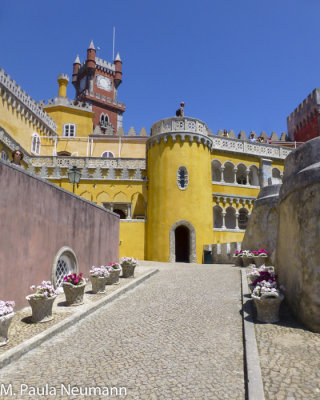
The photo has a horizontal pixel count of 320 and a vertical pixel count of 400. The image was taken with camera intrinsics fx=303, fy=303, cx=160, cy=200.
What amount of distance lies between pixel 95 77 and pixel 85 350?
176 ft

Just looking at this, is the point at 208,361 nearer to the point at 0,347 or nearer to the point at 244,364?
the point at 244,364

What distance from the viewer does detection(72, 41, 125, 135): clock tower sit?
165 feet

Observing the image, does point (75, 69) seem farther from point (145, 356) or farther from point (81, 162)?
point (145, 356)

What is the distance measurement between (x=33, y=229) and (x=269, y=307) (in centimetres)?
638

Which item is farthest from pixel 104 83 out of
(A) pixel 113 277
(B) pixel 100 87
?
(A) pixel 113 277

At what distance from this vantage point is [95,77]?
172ft

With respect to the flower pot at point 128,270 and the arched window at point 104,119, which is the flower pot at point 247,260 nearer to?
the flower pot at point 128,270

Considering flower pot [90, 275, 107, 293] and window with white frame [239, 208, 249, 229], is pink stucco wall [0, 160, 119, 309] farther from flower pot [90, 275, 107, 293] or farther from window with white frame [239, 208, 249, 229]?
window with white frame [239, 208, 249, 229]

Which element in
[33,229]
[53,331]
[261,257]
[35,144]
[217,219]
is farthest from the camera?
[35,144]

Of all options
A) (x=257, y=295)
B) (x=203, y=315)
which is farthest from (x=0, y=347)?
(x=257, y=295)

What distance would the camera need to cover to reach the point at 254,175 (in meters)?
27.1

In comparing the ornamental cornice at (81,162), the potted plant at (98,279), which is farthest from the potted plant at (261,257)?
the ornamental cornice at (81,162)

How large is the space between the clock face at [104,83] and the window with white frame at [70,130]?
22.5m

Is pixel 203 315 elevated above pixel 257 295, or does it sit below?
below
